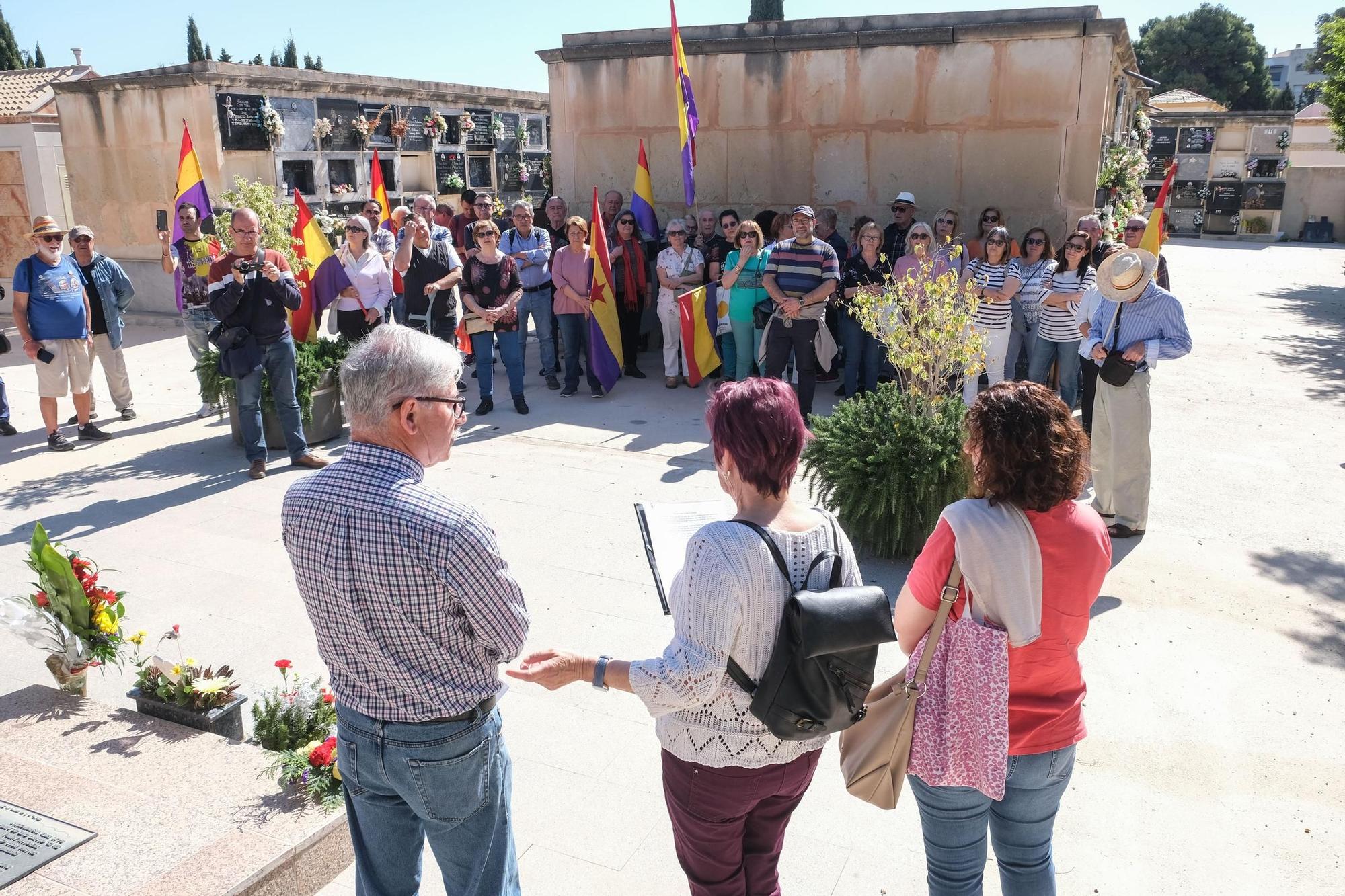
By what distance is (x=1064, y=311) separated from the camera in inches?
315

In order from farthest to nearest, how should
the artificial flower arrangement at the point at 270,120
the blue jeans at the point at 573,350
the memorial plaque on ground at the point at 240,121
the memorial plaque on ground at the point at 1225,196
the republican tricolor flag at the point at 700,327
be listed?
1. the memorial plaque on ground at the point at 1225,196
2. the artificial flower arrangement at the point at 270,120
3. the memorial plaque on ground at the point at 240,121
4. the blue jeans at the point at 573,350
5. the republican tricolor flag at the point at 700,327

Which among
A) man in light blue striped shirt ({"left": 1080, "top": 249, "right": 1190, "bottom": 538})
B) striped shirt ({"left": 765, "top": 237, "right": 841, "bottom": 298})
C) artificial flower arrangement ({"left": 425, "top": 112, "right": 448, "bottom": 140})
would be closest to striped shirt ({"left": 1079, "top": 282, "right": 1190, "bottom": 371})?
man in light blue striped shirt ({"left": 1080, "top": 249, "right": 1190, "bottom": 538})

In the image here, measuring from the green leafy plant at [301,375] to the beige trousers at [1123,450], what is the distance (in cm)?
559

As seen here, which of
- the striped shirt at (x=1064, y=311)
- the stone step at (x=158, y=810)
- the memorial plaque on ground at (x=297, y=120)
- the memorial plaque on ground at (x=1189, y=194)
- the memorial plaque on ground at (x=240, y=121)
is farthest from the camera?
the memorial plaque on ground at (x=1189, y=194)

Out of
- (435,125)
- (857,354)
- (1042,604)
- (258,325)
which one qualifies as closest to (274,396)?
(258,325)

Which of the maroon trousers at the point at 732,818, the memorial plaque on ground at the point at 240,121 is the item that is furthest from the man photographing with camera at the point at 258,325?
the memorial plaque on ground at the point at 240,121

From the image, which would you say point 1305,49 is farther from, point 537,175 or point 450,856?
point 450,856

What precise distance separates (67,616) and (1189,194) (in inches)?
1654

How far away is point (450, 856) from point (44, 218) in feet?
25.6

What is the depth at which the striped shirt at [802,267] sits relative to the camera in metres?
8.35

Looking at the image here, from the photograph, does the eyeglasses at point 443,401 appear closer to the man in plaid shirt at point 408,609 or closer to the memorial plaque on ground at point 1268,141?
the man in plaid shirt at point 408,609

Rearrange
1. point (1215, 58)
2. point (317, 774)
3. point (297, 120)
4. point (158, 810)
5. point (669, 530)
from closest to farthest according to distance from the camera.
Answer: point (669, 530), point (158, 810), point (317, 774), point (297, 120), point (1215, 58)

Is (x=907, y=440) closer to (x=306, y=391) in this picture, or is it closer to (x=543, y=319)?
(x=306, y=391)

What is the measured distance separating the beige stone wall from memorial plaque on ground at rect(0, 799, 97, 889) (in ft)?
31.3
